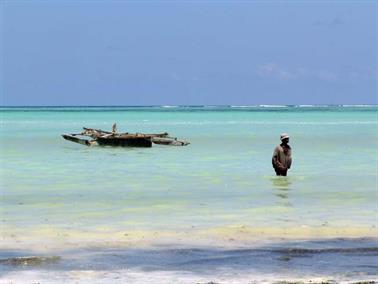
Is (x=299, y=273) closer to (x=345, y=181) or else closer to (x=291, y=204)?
(x=291, y=204)

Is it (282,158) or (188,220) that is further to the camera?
(282,158)

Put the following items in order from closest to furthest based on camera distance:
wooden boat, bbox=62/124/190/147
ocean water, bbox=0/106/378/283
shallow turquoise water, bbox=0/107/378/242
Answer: ocean water, bbox=0/106/378/283
shallow turquoise water, bbox=0/107/378/242
wooden boat, bbox=62/124/190/147

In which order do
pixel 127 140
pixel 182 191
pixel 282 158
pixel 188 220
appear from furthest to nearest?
pixel 127 140
pixel 282 158
pixel 182 191
pixel 188 220

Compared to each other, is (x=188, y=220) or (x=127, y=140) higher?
(x=127, y=140)

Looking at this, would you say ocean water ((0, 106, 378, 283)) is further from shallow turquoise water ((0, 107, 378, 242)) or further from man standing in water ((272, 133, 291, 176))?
man standing in water ((272, 133, 291, 176))

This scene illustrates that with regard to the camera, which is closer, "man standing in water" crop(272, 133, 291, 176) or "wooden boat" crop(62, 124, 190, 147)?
"man standing in water" crop(272, 133, 291, 176)

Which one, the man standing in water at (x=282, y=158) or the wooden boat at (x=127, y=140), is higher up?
the man standing in water at (x=282, y=158)

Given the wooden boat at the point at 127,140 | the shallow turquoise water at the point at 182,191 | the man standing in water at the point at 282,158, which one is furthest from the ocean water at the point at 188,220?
the wooden boat at the point at 127,140

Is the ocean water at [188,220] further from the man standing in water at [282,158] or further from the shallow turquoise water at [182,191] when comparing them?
the man standing in water at [282,158]

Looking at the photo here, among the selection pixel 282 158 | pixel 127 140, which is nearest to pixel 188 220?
pixel 282 158

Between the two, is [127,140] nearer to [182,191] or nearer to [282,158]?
[282,158]

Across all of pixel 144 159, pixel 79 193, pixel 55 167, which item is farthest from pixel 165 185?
pixel 144 159

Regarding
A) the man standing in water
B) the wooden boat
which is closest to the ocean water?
the man standing in water

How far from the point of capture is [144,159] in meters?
28.6
